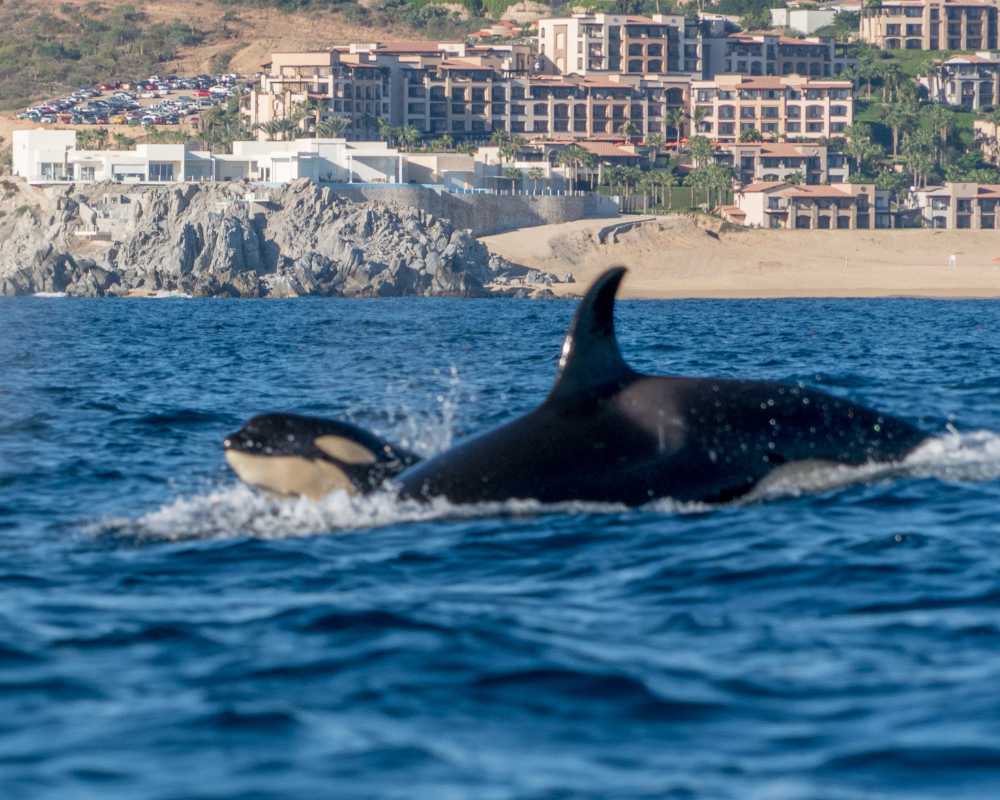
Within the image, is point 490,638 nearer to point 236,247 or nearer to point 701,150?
point 236,247

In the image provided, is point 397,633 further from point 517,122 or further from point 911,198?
point 517,122

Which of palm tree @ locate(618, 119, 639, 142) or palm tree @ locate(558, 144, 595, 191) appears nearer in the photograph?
palm tree @ locate(558, 144, 595, 191)

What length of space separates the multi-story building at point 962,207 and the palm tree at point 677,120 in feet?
101

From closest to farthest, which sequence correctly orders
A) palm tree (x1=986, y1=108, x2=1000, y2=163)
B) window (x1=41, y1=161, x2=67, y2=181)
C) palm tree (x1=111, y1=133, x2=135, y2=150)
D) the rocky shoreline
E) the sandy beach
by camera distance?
the rocky shoreline → the sandy beach → window (x1=41, y1=161, x2=67, y2=181) → palm tree (x1=111, y1=133, x2=135, y2=150) → palm tree (x1=986, y1=108, x2=1000, y2=163)

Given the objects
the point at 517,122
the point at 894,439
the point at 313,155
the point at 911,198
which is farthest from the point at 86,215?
the point at 894,439

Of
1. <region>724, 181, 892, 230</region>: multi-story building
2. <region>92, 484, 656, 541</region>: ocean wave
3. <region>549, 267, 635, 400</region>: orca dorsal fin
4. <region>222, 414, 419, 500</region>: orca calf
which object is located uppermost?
<region>724, 181, 892, 230</region>: multi-story building

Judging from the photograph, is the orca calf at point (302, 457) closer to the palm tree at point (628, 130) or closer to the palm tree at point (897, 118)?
the palm tree at point (628, 130)

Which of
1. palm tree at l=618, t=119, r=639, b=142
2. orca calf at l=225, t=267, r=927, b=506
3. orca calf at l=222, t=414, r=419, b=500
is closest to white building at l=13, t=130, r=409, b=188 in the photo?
palm tree at l=618, t=119, r=639, b=142

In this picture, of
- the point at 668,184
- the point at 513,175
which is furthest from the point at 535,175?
the point at 668,184

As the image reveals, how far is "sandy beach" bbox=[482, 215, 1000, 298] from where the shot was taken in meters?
132

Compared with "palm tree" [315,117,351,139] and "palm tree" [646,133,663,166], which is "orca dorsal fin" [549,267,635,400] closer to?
"palm tree" [315,117,351,139]

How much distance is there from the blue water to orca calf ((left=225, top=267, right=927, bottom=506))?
0.25 m

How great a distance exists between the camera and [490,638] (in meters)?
11.6

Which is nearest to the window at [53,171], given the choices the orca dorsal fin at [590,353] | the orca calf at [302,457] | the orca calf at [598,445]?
the orca calf at [302,457]
